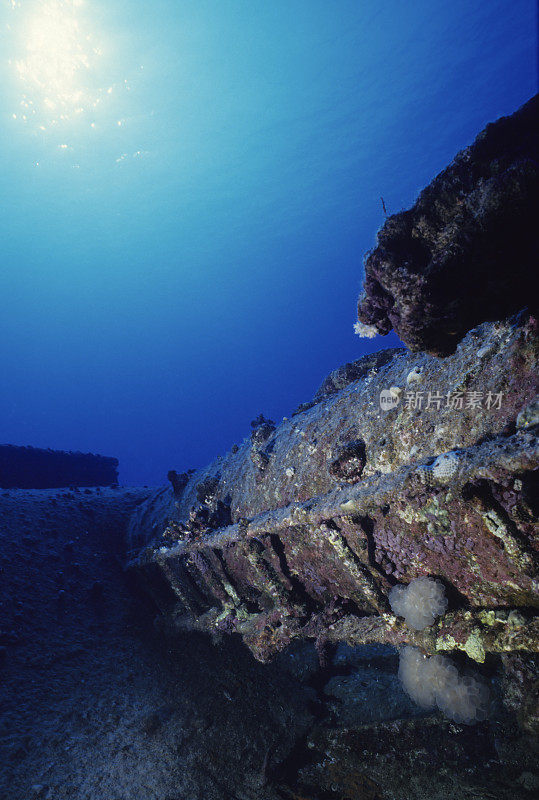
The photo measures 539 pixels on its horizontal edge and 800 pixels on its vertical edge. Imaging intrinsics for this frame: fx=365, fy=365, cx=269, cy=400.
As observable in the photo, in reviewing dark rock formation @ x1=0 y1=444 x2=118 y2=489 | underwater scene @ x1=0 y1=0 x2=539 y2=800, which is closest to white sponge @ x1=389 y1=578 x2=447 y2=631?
underwater scene @ x1=0 y1=0 x2=539 y2=800

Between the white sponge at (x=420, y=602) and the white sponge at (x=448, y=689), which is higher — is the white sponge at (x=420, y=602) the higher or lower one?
the higher one

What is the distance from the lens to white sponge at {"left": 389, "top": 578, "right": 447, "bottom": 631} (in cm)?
318

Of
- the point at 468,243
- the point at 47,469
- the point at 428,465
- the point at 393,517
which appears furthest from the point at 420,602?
the point at 47,469

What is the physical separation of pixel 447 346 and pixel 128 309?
145 m

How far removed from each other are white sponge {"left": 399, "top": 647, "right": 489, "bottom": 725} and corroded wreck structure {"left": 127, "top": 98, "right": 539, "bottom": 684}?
0.36 m

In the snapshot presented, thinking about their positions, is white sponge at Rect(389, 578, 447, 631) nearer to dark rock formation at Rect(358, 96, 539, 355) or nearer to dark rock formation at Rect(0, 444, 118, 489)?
dark rock formation at Rect(358, 96, 539, 355)

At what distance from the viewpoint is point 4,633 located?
5438mm

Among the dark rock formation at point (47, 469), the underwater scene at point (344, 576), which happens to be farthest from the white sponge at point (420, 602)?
the dark rock formation at point (47, 469)

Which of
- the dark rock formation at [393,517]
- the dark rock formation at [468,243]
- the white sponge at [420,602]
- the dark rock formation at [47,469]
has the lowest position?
the white sponge at [420,602]

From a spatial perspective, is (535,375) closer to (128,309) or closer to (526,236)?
(526,236)

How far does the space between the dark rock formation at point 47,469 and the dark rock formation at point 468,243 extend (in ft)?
39.0

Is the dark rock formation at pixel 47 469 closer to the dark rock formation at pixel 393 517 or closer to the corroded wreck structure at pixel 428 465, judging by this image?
the dark rock formation at pixel 393 517

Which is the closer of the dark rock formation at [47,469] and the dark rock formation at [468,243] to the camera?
the dark rock formation at [468,243]

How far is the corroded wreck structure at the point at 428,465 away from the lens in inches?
89.2
